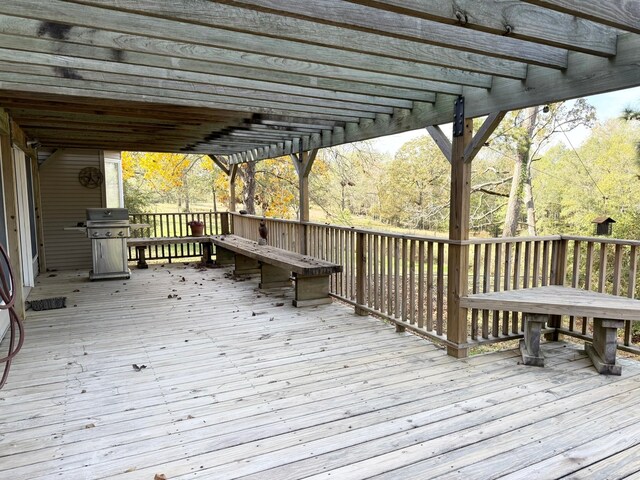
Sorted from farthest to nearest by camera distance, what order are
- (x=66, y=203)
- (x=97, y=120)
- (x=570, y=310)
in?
(x=66, y=203)
(x=97, y=120)
(x=570, y=310)

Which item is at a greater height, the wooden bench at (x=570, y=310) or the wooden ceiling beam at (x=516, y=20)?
the wooden ceiling beam at (x=516, y=20)

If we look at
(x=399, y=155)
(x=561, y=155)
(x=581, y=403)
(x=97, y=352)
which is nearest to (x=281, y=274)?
(x=97, y=352)

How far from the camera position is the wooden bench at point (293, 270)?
5120 millimetres

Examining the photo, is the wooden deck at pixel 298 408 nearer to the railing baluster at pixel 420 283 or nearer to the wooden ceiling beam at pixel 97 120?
the railing baluster at pixel 420 283

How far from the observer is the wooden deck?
2.11 m

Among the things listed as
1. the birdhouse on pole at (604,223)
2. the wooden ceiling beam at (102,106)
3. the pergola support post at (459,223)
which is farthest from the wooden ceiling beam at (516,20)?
the wooden ceiling beam at (102,106)

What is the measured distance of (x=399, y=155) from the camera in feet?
55.7

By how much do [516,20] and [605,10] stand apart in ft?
1.24

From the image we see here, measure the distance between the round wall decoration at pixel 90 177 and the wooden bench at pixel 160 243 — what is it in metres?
1.29

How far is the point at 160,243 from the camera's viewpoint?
27.6 ft

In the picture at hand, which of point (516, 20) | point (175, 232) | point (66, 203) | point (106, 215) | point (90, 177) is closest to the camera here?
point (516, 20)

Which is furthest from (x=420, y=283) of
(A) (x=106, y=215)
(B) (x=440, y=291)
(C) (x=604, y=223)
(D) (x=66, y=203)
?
(D) (x=66, y=203)

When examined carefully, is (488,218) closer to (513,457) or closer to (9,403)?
(513,457)

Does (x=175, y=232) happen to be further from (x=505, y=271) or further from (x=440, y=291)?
(x=505, y=271)
